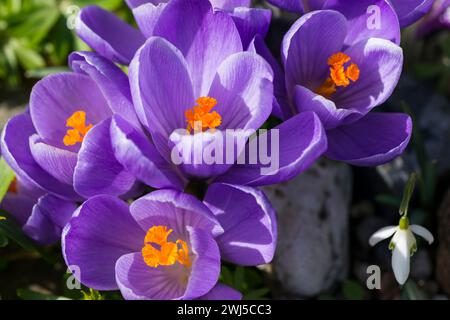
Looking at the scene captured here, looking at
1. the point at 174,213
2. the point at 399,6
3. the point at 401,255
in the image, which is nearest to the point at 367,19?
the point at 399,6

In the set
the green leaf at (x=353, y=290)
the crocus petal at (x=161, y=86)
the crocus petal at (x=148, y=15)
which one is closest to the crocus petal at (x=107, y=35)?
the crocus petal at (x=148, y=15)

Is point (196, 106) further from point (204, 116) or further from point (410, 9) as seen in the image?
point (410, 9)

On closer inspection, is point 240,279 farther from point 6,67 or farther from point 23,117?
point 6,67

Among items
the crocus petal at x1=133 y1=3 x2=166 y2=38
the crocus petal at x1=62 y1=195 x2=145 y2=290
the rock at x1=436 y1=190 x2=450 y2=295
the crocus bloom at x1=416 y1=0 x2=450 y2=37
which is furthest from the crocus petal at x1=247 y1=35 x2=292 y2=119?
the crocus bloom at x1=416 y1=0 x2=450 y2=37

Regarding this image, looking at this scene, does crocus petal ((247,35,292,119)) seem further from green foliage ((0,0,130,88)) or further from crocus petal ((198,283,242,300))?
green foliage ((0,0,130,88))

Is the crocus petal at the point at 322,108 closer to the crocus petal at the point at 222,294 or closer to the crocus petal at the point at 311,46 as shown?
the crocus petal at the point at 311,46

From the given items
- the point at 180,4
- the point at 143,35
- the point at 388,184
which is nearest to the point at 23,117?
the point at 143,35
